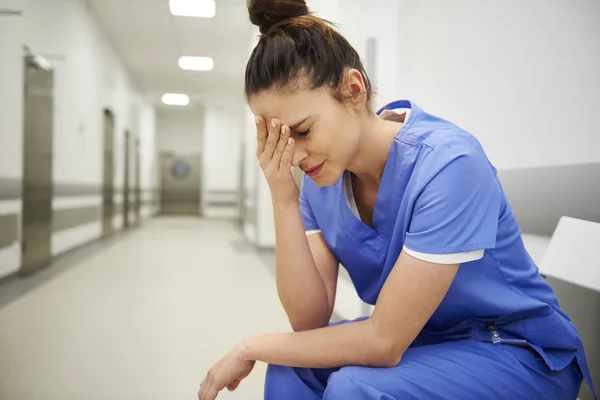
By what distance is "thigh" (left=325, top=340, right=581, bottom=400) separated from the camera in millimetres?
853

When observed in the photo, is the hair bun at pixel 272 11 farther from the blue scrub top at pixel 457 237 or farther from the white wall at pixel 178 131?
the white wall at pixel 178 131

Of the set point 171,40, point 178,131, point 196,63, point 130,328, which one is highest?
point 196,63

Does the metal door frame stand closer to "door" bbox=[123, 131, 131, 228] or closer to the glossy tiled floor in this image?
the glossy tiled floor

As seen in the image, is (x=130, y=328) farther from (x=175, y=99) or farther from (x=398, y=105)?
(x=175, y=99)

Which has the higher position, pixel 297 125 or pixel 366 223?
pixel 297 125

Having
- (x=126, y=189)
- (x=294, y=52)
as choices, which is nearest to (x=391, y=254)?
(x=294, y=52)

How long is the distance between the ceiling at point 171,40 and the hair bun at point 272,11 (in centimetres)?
227

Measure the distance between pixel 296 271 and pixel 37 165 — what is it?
12.9 feet

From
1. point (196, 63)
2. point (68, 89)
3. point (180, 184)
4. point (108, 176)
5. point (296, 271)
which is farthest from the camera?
point (180, 184)

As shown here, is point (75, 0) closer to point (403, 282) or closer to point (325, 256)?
point (325, 256)

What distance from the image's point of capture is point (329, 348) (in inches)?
37.3

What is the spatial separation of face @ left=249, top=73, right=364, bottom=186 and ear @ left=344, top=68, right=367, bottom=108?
0.02 metres

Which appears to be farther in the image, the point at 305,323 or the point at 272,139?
the point at 305,323

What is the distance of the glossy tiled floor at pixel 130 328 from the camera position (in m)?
1.82
